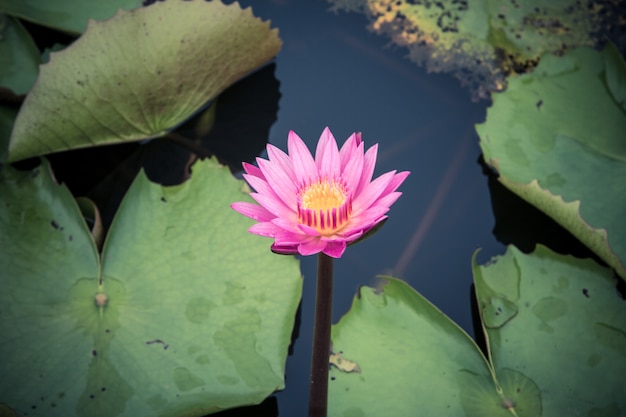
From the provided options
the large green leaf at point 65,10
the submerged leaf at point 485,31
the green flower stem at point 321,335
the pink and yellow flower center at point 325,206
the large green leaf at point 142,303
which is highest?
the submerged leaf at point 485,31

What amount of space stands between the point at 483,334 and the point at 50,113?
1.31 m

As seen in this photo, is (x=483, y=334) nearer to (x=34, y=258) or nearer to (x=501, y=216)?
(x=501, y=216)

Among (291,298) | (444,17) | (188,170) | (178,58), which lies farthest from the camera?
(444,17)

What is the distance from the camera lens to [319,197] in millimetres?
1104

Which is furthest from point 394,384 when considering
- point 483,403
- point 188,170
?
point 188,170

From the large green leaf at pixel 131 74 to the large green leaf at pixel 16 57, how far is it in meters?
0.27

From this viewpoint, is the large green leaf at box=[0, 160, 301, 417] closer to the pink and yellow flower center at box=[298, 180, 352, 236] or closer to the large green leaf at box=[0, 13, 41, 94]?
the large green leaf at box=[0, 13, 41, 94]

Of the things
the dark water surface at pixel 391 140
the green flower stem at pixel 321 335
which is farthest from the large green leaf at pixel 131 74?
the green flower stem at pixel 321 335

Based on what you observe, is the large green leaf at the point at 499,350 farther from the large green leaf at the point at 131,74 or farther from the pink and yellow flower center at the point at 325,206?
the large green leaf at the point at 131,74

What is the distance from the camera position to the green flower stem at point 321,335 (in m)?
1.05

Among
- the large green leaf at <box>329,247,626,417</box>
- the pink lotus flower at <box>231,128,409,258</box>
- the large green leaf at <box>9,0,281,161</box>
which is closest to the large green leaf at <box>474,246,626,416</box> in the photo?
the large green leaf at <box>329,247,626,417</box>

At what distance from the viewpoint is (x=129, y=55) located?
1770 mm

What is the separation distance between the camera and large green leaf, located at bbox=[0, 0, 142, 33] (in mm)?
2080

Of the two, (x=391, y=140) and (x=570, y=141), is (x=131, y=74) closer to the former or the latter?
(x=391, y=140)
